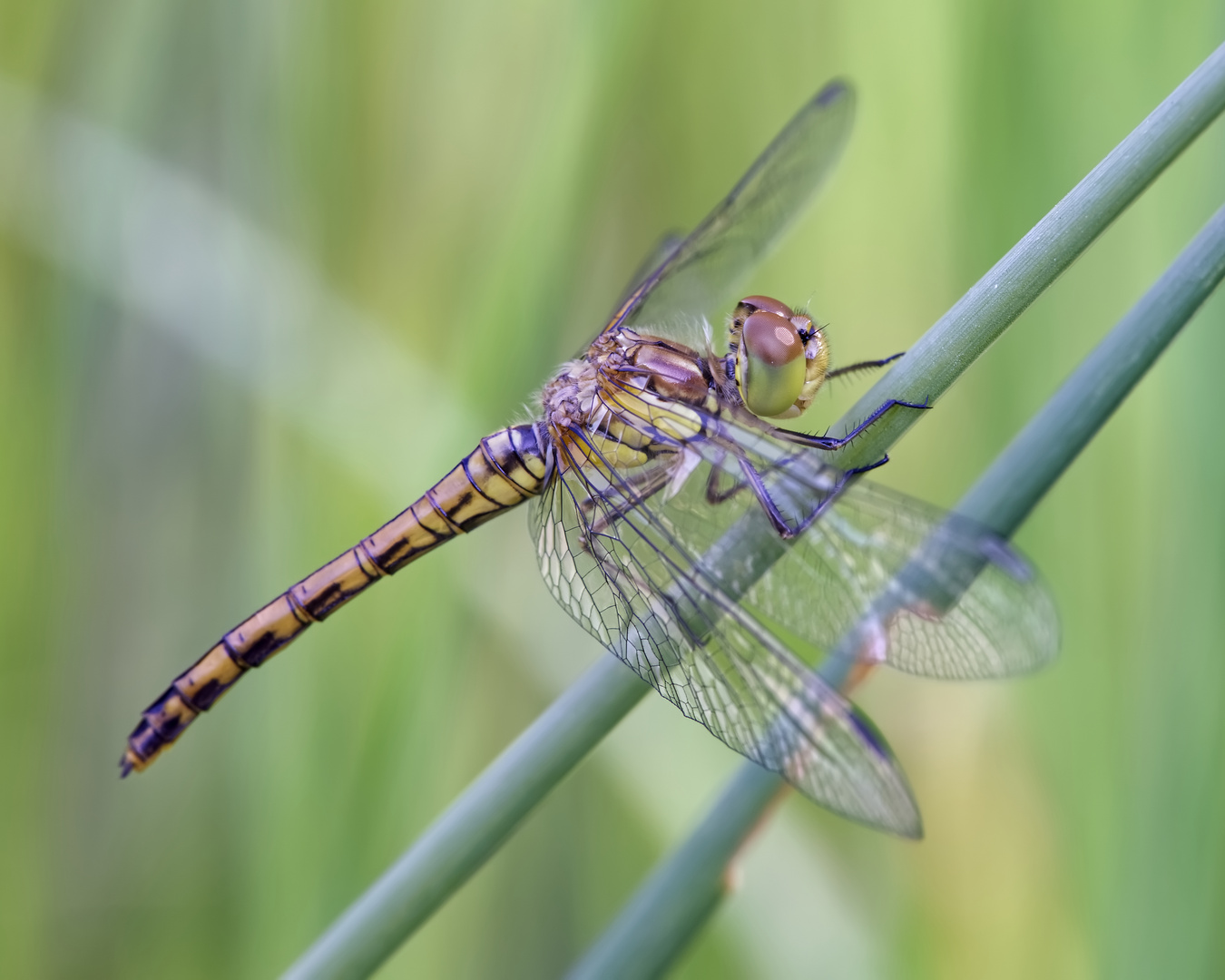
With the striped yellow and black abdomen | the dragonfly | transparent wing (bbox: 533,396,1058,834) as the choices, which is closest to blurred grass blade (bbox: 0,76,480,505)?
the striped yellow and black abdomen

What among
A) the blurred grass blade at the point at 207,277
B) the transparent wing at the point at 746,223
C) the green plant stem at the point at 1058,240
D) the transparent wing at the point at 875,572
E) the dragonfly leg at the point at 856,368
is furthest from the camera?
the blurred grass blade at the point at 207,277

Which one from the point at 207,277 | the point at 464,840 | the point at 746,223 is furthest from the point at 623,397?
the point at 207,277

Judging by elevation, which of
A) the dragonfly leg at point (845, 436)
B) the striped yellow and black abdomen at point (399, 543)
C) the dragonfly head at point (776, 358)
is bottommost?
the dragonfly leg at point (845, 436)

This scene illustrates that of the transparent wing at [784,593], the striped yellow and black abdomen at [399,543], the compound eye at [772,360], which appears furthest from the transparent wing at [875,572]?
the striped yellow and black abdomen at [399,543]

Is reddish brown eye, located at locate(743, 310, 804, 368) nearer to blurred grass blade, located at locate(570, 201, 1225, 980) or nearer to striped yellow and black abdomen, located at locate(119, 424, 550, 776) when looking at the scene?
striped yellow and black abdomen, located at locate(119, 424, 550, 776)

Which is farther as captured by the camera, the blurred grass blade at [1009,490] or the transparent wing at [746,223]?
the transparent wing at [746,223]

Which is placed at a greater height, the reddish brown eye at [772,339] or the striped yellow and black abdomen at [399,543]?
the striped yellow and black abdomen at [399,543]

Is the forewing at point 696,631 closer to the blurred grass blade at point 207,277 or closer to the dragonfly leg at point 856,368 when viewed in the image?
the dragonfly leg at point 856,368
